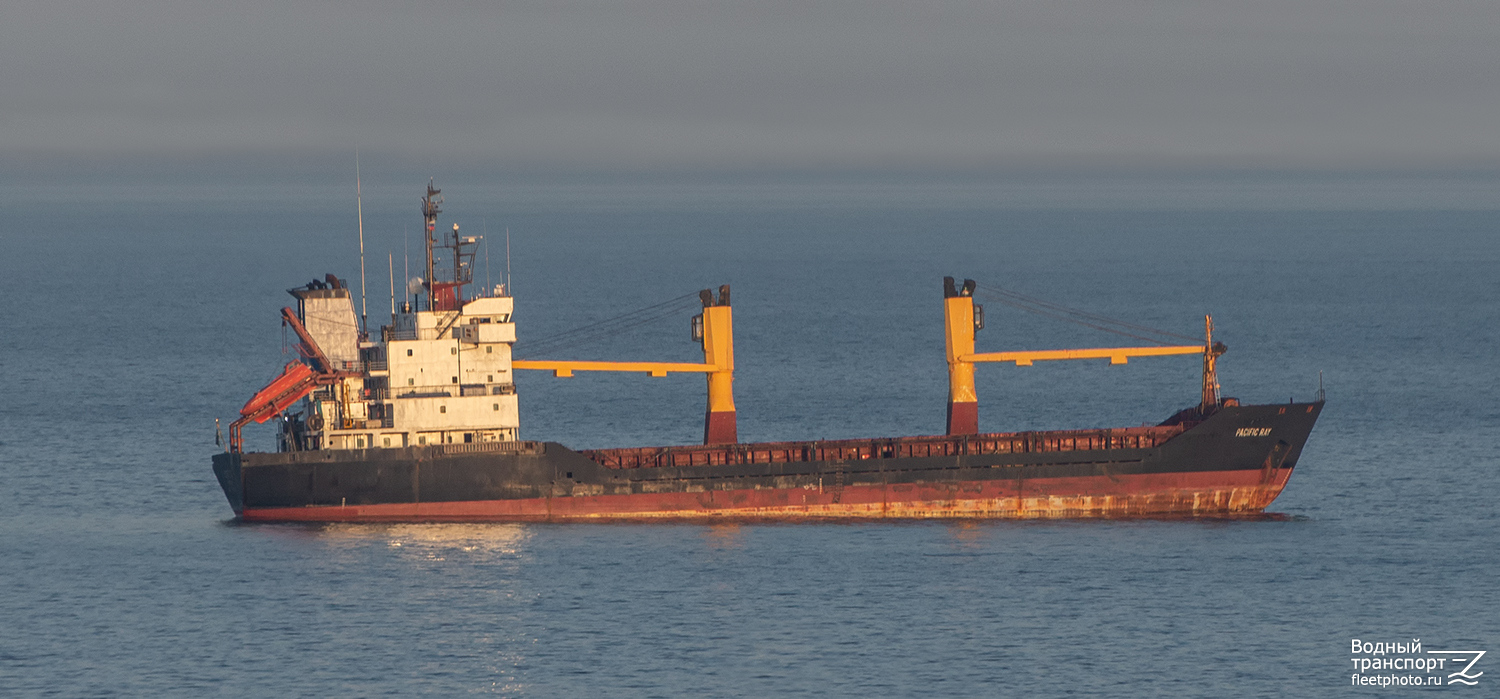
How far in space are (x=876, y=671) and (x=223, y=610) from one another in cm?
1734

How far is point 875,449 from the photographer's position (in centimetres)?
6669

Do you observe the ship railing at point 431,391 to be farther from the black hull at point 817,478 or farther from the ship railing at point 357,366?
the black hull at point 817,478

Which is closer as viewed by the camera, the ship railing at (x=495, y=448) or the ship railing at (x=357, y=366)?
the ship railing at (x=495, y=448)

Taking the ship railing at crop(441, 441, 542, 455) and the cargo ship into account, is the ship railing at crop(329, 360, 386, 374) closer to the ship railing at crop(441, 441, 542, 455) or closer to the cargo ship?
the cargo ship

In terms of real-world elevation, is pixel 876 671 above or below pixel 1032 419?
below

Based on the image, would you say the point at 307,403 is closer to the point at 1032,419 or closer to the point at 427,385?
the point at 427,385

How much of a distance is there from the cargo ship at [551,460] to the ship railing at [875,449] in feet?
0.23

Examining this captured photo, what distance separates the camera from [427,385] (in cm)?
6525

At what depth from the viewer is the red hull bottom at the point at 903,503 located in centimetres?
6419

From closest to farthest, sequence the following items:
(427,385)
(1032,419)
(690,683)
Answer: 1. (690,683)
2. (427,385)
3. (1032,419)

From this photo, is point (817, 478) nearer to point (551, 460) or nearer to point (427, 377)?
point (551, 460)

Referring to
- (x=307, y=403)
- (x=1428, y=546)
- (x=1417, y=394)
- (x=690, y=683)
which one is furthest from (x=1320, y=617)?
(x=1417, y=394)

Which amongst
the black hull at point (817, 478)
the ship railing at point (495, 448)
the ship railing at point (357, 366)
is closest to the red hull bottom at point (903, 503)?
the black hull at point (817, 478)

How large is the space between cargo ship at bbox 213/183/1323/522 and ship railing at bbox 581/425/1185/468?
7 cm
